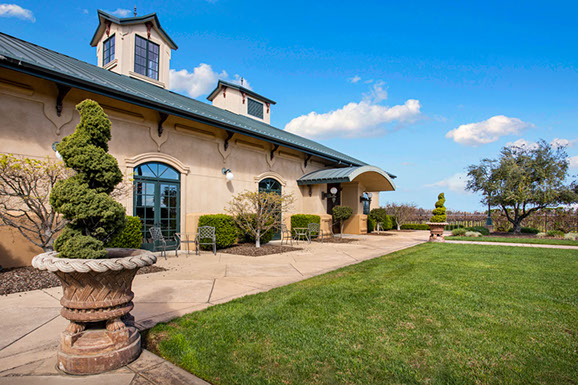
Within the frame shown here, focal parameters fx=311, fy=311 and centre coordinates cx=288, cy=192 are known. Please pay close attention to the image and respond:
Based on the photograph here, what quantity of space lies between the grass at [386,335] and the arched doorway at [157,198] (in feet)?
20.4

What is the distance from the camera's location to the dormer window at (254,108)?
64.5ft

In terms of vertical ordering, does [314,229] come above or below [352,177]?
below

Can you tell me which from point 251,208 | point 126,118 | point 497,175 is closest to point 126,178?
point 126,118

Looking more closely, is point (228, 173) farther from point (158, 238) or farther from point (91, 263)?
point (91, 263)

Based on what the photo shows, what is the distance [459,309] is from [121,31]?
1547cm

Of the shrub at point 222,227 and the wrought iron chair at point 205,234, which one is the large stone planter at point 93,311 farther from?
the shrub at point 222,227

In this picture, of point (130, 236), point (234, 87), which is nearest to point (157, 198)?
point (130, 236)

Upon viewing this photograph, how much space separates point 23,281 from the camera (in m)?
5.54

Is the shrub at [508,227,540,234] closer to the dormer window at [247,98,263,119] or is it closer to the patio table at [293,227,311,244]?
the patio table at [293,227,311,244]

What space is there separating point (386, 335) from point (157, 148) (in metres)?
8.89

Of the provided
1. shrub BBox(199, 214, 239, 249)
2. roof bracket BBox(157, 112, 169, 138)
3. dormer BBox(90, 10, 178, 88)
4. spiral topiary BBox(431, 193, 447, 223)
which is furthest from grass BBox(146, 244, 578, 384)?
dormer BBox(90, 10, 178, 88)

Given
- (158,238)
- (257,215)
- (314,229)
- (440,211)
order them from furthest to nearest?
(440,211), (314,229), (257,215), (158,238)

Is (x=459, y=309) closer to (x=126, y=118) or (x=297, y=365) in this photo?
(x=297, y=365)

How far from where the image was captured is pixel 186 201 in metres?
10.6
